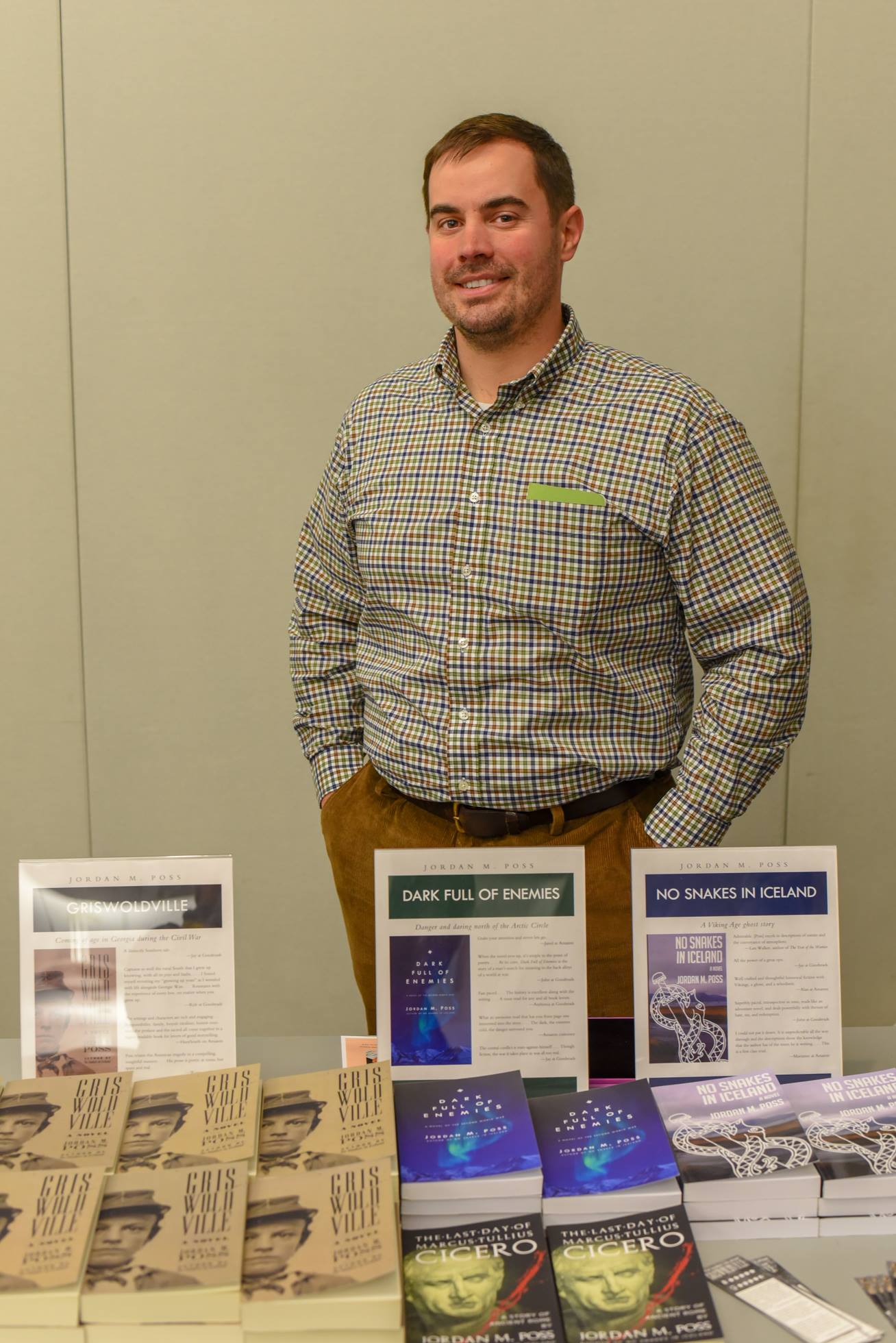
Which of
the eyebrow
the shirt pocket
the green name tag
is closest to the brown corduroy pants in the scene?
the shirt pocket

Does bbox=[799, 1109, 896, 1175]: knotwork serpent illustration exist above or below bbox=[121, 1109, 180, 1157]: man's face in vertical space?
below

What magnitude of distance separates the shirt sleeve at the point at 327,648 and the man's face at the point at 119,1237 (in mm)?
1172

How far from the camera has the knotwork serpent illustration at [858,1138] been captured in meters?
1.16

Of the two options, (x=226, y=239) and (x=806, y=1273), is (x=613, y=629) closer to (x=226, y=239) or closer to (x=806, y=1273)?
(x=806, y=1273)

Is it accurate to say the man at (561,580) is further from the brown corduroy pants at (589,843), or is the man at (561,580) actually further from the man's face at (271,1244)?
the man's face at (271,1244)

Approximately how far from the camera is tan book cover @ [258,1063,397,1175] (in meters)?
1.11

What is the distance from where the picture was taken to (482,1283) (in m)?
1.03

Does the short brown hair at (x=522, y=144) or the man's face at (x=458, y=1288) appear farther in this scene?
the short brown hair at (x=522, y=144)

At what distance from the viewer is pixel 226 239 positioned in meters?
2.96

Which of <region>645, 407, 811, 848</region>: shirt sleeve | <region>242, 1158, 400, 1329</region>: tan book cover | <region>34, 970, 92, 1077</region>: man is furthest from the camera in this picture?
<region>645, 407, 811, 848</region>: shirt sleeve

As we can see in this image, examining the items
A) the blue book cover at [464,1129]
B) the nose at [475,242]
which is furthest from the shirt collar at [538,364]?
the blue book cover at [464,1129]

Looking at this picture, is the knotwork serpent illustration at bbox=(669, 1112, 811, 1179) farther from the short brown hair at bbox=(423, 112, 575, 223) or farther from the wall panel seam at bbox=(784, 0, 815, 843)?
the wall panel seam at bbox=(784, 0, 815, 843)

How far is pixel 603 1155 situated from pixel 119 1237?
0.44m

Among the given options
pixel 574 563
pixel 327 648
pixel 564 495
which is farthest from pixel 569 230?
pixel 327 648
